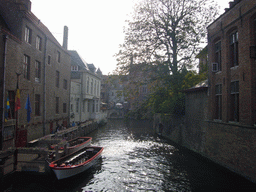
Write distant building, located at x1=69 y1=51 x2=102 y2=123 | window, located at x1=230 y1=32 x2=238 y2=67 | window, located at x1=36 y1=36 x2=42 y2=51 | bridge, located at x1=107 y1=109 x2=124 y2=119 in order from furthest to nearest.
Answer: bridge, located at x1=107 y1=109 x2=124 y2=119 < distant building, located at x1=69 y1=51 x2=102 y2=123 < window, located at x1=36 y1=36 x2=42 y2=51 < window, located at x1=230 y1=32 x2=238 y2=67

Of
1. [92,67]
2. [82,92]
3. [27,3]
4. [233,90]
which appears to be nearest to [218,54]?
[233,90]

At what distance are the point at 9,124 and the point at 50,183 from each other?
527cm

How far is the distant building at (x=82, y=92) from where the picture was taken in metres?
30.7

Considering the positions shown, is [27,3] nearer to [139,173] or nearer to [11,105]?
[11,105]

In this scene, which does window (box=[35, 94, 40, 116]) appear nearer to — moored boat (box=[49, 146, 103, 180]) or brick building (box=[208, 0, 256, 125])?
moored boat (box=[49, 146, 103, 180])

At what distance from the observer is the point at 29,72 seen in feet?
55.6

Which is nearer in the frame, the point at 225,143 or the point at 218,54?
the point at 225,143

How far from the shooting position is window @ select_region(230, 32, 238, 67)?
12.3 m

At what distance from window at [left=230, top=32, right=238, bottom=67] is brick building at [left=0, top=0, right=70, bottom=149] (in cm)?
1281

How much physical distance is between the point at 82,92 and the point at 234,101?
83.2ft

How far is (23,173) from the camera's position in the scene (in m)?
11.1

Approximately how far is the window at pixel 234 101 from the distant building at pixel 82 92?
71.5ft

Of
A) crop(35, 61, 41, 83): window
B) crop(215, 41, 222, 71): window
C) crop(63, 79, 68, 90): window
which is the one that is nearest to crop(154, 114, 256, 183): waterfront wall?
crop(215, 41, 222, 71): window

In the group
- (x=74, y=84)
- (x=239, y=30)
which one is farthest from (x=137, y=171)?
(x=74, y=84)
